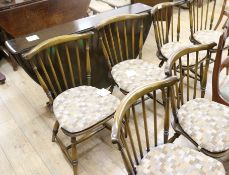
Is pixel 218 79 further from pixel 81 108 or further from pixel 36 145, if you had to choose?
pixel 36 145

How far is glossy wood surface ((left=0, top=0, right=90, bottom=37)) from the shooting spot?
2551mm

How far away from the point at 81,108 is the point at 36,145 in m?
0.64

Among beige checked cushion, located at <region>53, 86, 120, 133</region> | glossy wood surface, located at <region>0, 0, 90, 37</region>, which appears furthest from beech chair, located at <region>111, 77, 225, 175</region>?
glossy wood surface, located at <region>0, 0, 90, 37</region>

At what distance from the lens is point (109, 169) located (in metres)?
1.78

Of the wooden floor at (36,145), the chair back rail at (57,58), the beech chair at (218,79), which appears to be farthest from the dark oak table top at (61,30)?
the beech chair at (218,79)

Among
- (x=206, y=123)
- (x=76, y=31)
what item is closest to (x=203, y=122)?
(x=206, y=123)

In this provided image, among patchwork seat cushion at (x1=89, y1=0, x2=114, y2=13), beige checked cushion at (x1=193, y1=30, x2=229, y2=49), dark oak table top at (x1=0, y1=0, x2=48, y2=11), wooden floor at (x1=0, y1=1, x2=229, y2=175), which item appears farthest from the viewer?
patchwork seat cushion at (x1=89, y1=0, x2=114, y2=13)

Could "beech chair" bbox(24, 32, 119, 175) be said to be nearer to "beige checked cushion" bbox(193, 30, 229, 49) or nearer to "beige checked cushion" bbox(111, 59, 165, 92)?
"beige checked cushion" bbox(111, 59, 165, 92)

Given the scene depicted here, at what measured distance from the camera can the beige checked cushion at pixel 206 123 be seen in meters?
1.34

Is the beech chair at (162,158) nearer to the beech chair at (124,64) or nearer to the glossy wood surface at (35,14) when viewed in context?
the beech chair at (124,64)

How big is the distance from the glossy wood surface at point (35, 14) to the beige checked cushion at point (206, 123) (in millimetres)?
1942

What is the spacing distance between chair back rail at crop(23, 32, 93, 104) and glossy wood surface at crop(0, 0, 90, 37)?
1.01 m

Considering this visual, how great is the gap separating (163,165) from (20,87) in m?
1.97

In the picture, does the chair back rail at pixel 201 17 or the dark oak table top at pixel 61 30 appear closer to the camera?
the dark oak table top at pixel 61 30
